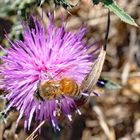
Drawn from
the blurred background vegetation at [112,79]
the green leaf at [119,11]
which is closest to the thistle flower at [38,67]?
the green leaf at [119,11]

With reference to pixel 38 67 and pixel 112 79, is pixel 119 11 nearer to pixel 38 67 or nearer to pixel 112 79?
pixel 38 67

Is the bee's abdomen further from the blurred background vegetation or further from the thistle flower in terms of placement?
the blurred background vegetation

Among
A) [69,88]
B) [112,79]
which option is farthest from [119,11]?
[112,79]

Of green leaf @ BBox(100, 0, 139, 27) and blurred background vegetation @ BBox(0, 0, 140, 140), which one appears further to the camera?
blurred background vegetation @ BBox(0, 0, 140, 140)

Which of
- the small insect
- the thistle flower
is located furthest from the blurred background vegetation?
the small insect

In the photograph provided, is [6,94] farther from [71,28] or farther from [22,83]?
[71,28]

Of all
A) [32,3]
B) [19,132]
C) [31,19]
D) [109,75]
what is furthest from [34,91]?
[109,75]
